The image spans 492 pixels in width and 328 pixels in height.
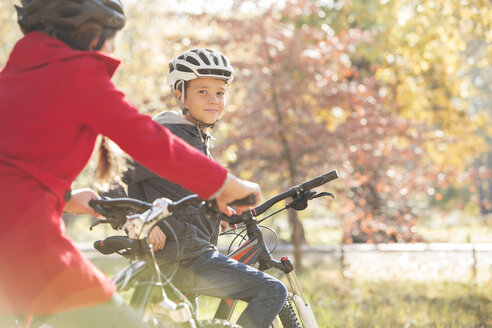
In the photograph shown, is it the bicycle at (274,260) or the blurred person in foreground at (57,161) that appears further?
the bicycle at (274,260)

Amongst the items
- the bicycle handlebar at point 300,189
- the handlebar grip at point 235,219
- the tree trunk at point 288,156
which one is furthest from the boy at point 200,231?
the tree trunk at point 288,156

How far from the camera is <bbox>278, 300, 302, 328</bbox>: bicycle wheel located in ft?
10.6

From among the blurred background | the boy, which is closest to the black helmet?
the boy

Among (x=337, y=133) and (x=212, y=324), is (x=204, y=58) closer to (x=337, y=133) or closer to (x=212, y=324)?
(x=212, y=324)

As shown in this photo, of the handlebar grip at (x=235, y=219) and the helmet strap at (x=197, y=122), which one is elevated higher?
the helmet strap at (x=197, y=122)

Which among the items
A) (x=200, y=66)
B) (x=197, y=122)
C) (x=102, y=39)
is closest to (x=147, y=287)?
(x=102, y=39)

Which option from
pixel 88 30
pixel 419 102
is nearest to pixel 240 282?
pixel 88 30

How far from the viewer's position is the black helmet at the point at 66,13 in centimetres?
203

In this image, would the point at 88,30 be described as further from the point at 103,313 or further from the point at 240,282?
the point at 240,282

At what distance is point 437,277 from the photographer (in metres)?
9.57

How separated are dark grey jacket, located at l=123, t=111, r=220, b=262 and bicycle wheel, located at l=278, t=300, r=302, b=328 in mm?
Answer: 513

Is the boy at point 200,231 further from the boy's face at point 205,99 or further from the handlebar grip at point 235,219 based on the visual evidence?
the handlebar grip at point 235,219

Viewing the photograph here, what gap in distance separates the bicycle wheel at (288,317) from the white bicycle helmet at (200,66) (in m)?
1.33

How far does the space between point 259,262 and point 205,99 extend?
0.97 meters
